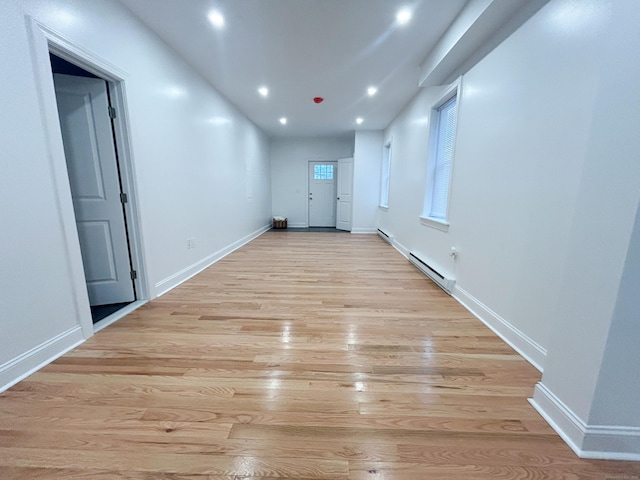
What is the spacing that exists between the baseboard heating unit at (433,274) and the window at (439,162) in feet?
1.72

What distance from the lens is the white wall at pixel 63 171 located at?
137 centimetres

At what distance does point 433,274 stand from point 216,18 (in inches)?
134

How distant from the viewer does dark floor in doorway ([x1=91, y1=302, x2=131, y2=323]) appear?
2.17 metres

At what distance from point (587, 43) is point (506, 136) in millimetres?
656

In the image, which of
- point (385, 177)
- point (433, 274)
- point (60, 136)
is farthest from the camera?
point (385, 177)

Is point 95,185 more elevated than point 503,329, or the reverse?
point 95,185

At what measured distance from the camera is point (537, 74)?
161 cm

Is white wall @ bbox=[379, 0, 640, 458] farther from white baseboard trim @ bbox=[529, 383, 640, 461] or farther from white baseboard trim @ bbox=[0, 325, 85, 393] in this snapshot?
white baseboard trim @ bbox=[0, 325, 85, 393]

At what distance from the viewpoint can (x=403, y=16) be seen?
87.0 inches

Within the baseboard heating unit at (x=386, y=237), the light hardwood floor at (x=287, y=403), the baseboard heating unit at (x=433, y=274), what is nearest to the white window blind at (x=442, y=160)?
the baseboard heating unit at (x=433, y=274)

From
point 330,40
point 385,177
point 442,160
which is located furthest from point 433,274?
point 385,177

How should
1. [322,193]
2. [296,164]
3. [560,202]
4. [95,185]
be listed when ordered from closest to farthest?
1. [560,202]
2. [95,185]
3. [296,164]
4. [322,193]

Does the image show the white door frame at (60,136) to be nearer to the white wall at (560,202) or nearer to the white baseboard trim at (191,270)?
the white baseboard trim at (191,270)

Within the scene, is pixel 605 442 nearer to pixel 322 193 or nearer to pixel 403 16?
pixel 403 16
